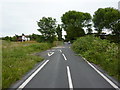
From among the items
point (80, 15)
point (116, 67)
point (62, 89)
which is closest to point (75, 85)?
point (62, 89)

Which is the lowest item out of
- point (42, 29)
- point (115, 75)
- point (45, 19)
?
point (115, 75)

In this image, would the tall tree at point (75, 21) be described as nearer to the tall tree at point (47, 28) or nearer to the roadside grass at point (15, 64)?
the tall tree at point (47, 28)

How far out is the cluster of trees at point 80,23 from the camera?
4731 centimetres

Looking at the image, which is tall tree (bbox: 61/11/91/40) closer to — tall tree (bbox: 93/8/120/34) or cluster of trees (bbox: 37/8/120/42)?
cluster of trees (bbox: 37/8/120/42)

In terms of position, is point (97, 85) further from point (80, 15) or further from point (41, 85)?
point (80, 15)

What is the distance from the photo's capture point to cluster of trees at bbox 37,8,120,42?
155 feet

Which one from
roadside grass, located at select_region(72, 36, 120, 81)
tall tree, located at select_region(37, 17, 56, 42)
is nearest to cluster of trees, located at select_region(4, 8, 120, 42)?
tall tree, located at select_region(37, 17, 56, 42)

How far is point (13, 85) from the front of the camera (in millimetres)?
6379

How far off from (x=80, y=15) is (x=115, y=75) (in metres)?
60.9

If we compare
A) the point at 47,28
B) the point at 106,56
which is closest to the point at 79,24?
the point at 47,28

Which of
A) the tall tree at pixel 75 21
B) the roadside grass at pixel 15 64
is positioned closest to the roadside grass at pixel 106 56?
the roadside grass at pixel 15 64

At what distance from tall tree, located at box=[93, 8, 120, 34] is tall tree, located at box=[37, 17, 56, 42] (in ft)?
64.1

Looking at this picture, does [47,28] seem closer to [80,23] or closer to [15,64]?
[80,23]

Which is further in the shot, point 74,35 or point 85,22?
point 85,22
